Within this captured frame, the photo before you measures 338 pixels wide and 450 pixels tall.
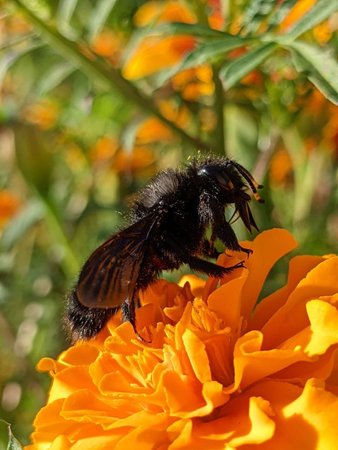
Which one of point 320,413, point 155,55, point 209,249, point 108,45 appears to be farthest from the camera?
point 108,45

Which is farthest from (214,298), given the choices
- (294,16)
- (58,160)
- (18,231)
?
(58,160)

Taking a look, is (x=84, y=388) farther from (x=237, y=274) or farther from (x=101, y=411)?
(x=237, y=274)

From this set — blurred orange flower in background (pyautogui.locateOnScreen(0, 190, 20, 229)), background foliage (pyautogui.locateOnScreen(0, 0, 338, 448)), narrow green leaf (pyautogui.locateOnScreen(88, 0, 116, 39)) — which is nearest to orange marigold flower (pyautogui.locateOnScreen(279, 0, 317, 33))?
background foliage (pyautogui.locateOnScreen(0, 0, 338, 448))

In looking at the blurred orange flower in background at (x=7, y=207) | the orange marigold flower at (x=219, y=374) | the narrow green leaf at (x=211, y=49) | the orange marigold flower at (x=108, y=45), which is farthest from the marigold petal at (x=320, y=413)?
the blurred orange flower in background at (x=7, y=207)

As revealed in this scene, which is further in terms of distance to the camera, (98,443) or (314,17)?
(314,17)

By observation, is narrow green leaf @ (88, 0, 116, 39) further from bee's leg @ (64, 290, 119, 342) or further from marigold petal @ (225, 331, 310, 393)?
marigold petal @ (225, 331, 310, 393)

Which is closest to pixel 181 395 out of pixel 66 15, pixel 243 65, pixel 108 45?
pixel 243 65

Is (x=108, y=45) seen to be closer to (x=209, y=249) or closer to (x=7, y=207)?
(x=7, y=207)
